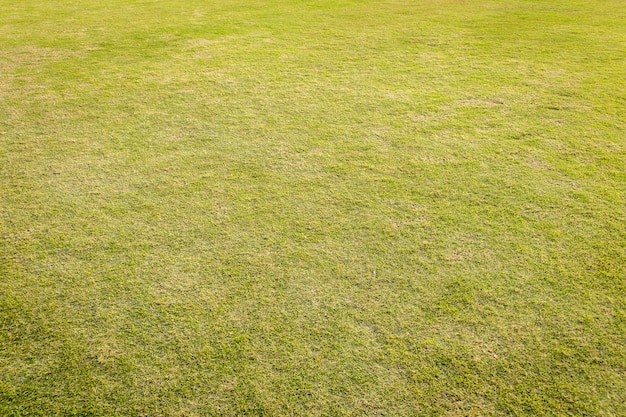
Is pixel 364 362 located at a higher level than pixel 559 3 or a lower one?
lower

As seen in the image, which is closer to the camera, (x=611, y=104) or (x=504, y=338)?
(x=504, y=338)

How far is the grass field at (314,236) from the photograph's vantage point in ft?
4.67

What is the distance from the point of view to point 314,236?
196 centimetres

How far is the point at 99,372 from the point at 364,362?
831mm

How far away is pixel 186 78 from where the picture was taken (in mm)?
3461

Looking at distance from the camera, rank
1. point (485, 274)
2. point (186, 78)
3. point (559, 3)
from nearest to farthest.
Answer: point (485, 274)
point (186, 78)
point (559, 3)

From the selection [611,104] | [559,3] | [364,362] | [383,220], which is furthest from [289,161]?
[559,3]

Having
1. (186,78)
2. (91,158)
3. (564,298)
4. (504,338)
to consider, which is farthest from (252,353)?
(186,78)

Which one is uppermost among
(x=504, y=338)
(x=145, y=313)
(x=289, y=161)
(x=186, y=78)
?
(x=186, y=78)

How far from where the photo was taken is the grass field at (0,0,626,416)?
1.42 metres

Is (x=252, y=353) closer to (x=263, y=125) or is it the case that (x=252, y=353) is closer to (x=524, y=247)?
(x=524, y=247)

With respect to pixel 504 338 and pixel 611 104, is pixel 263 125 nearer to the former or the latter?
pixel 504 338

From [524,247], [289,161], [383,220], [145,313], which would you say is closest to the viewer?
[145,313]

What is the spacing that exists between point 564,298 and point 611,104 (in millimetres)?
1964
